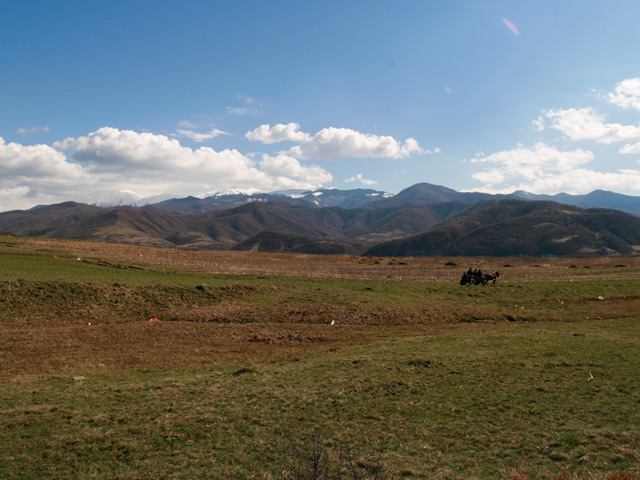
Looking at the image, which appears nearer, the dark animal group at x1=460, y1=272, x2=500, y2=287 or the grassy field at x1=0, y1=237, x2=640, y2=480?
the grassy field at x1=0, y1=237, x2=640, y2=480

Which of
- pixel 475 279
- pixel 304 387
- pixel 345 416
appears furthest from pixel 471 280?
pixel 345 416

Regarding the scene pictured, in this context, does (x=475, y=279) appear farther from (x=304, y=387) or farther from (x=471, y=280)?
(x=304, y=387)

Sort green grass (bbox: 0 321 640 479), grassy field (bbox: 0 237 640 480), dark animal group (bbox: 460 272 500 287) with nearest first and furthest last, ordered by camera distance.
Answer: green grass (bbox: 0 321 640 479)
grassy field (bbox: 0 237 640 480)
dark animal group (bbox: 460 272 500 287)

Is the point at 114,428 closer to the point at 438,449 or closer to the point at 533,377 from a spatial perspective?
the point at 438,449

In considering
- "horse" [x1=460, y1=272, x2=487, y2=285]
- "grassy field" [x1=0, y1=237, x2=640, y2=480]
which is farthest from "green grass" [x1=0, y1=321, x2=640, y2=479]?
"horse" [x1=460, y1=272, x2=487, y2=285]

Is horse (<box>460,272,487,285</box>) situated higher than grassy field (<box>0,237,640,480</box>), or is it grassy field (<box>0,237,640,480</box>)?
horse (<box>460,272,487,285</box>)

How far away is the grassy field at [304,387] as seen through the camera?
9.14 m

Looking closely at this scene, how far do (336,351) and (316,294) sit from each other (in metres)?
14.9

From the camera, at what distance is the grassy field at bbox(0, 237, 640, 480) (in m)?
9.14

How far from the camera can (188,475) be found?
8.57 m

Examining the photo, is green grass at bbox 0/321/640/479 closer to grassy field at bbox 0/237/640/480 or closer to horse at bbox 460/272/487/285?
grassy field at bbox 0/237/640/480

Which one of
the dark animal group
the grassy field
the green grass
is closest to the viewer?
the green grass

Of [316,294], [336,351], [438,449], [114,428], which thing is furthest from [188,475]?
[316,294]

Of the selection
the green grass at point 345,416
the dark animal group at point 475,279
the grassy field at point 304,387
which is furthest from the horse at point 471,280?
the green grass at point 345,416
